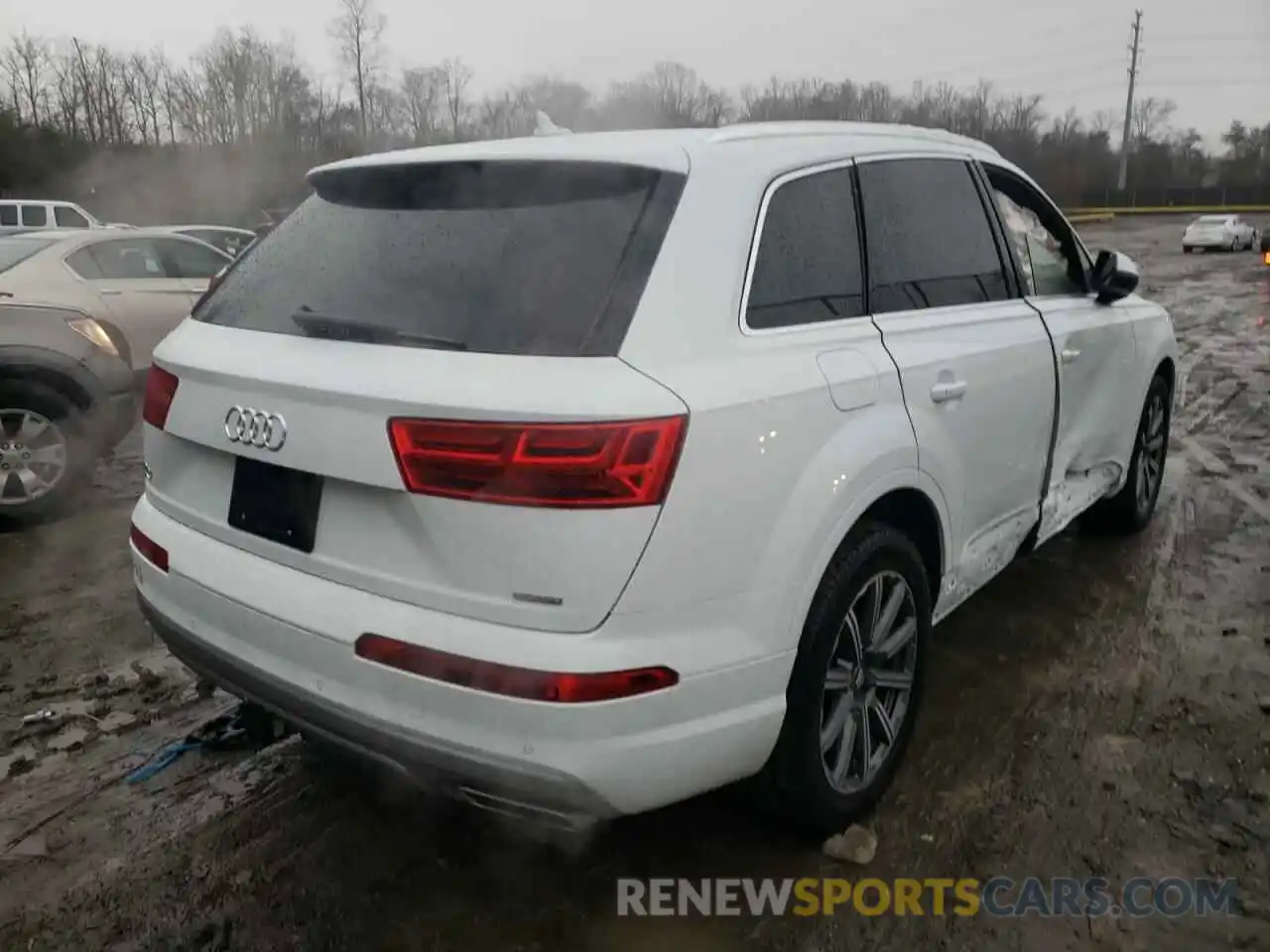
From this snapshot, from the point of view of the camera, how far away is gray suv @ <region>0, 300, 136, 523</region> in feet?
17.5

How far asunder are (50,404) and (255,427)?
3820 mm

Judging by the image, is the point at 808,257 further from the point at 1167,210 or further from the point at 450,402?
the point at 1167,210

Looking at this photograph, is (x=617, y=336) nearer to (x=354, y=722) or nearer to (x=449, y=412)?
(x=449, y=412)

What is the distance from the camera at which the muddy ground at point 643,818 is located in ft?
7.84

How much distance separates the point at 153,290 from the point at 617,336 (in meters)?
6.84

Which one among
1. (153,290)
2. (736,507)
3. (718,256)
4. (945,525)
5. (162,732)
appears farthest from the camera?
(153,290)

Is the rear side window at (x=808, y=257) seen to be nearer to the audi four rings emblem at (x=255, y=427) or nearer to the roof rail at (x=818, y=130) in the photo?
the roof rail at (x=818, y=130)

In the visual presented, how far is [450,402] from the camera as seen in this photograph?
1.99 meters

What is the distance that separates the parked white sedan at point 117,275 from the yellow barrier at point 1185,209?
5111 cm

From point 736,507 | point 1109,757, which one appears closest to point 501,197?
point 736,507

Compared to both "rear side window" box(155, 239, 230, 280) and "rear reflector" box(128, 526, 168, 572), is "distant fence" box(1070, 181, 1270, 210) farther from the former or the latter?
"rear reflector" box(128, 526, 168, 572)

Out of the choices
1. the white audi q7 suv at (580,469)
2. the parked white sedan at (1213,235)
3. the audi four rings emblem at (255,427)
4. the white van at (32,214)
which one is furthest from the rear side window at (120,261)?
the parked white sedan at (1213,235)

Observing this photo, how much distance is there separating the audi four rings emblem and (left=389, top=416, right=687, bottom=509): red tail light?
0.40 meters

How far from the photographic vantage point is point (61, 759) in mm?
3113
